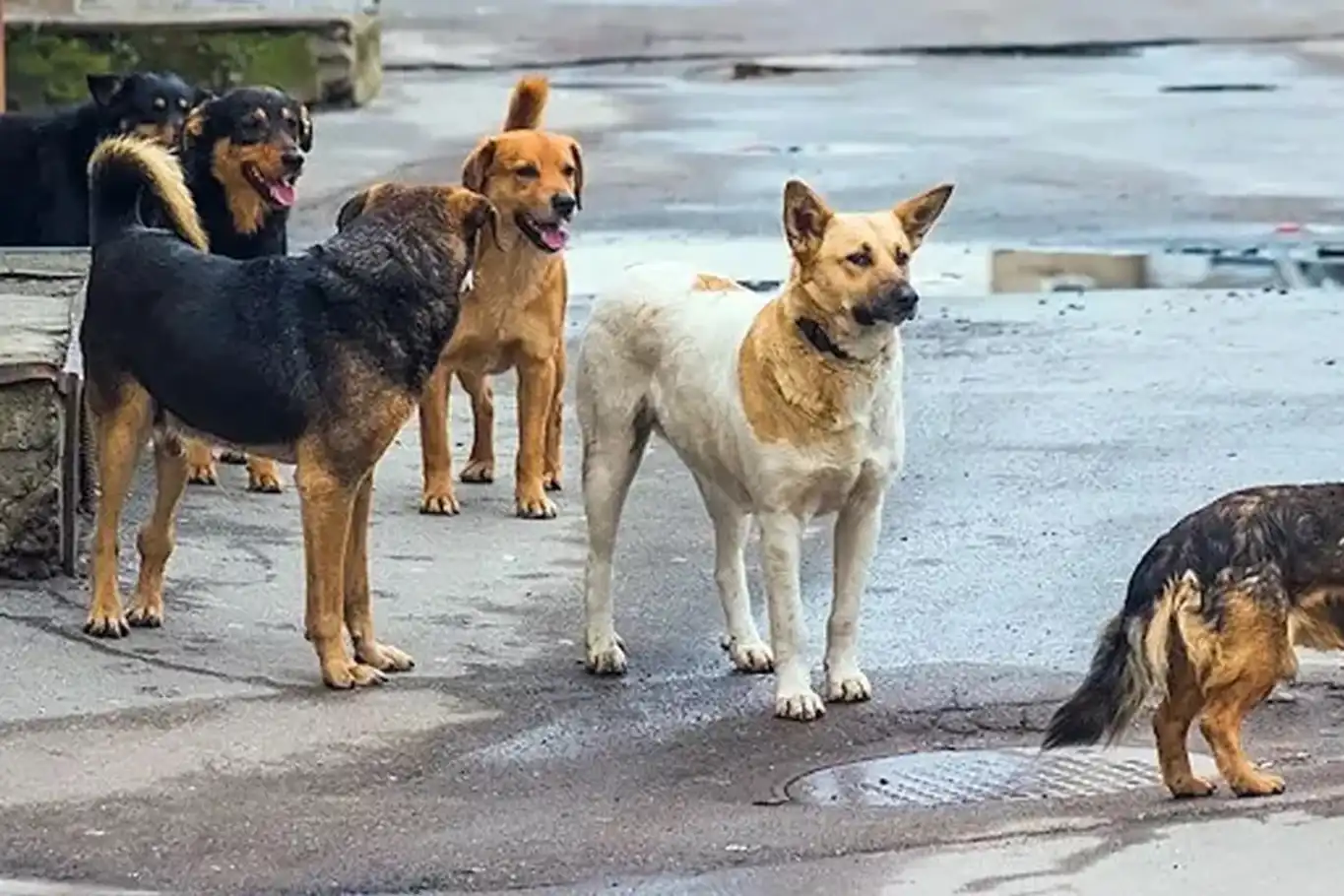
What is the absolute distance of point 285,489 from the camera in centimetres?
1085

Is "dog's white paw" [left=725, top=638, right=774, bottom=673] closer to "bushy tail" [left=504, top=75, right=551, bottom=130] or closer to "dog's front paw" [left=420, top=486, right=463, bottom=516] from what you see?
"dog's front paw" [left=420, top=486, right=463, bottom=516]

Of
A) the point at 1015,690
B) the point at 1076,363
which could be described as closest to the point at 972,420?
the point at 1076,363

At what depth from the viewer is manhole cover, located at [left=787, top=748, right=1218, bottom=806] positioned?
7371 mm

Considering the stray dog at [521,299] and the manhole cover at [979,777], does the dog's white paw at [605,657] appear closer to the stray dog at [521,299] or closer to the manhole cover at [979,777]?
the manhole cover at [979,777]

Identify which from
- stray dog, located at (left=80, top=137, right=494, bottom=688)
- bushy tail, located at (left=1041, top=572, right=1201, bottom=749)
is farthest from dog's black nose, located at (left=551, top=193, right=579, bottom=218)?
bushy tail, located at (left=1041, top=572, right=1201, bottom=749)

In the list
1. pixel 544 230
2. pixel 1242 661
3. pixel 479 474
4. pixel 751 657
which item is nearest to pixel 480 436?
pixel 479 474

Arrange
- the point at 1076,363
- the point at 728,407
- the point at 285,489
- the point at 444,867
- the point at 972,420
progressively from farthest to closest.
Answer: the point at 1076,363 < the point at 972,420 < the point at 285,489 < the point at 728,407 < the point at 444,867

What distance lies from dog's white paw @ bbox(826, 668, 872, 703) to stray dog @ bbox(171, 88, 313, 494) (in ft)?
9.44

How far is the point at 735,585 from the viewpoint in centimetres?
869

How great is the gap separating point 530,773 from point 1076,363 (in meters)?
6.33

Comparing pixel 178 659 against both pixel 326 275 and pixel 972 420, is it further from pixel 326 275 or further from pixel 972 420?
pixel 972 420

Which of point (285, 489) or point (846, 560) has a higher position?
point (846, 560)

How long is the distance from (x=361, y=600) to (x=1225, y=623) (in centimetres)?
268

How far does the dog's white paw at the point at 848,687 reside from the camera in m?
8.21
